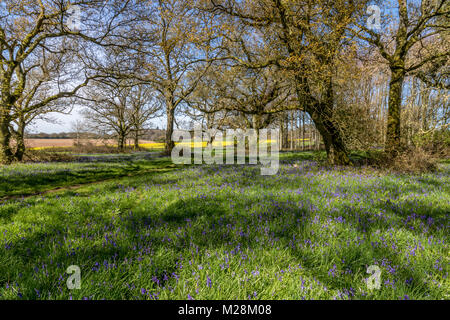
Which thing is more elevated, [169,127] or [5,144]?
[169,127]

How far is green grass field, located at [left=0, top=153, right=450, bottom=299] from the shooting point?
2.08 meters

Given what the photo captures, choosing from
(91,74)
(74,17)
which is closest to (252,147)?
(91,74)

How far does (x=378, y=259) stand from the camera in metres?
2.55

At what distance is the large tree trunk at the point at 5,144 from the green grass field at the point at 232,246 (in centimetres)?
1263

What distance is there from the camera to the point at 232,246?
2.89 m

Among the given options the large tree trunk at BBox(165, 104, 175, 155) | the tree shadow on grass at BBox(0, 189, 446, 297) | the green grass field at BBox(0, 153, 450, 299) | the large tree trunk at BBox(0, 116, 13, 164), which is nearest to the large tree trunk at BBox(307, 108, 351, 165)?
the green grass field at BBox(0, 153, 450, 299)

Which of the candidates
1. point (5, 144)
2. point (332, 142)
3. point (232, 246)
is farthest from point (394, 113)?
point (5, 144)

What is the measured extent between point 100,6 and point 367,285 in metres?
15.5

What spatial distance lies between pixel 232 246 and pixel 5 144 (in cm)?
1858

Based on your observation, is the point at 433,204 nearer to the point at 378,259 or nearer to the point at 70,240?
the point at 378,259

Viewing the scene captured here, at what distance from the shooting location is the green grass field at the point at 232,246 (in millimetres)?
2084

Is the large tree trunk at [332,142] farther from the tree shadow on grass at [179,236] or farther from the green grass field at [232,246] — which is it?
the tree shadow on grass at [179,236]

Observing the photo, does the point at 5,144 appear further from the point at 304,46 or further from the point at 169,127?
the point at 304,46

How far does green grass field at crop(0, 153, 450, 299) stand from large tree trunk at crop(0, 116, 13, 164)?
497 inches
